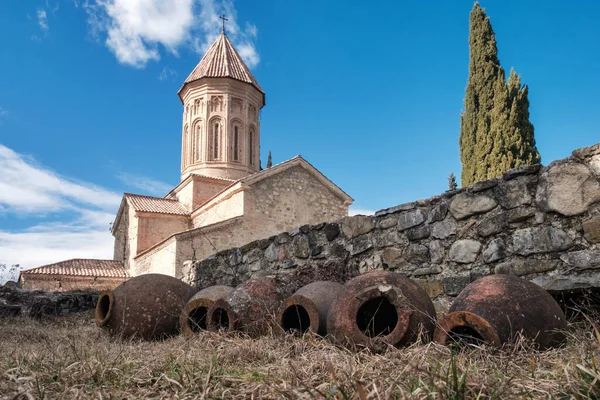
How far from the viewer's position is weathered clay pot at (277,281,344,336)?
3.39m

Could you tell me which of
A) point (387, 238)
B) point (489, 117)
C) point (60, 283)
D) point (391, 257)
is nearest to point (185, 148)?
point (60, 283)

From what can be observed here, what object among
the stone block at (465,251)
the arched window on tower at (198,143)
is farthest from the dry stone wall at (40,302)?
the arched window on tower at (198,143)

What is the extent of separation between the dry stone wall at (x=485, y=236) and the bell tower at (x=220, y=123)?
561 inches

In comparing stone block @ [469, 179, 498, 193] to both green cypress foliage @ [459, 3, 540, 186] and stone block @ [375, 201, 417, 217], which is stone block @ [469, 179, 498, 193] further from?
green cypress foliage @ [459, 3, 540, 186]

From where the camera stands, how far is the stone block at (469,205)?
392 cm

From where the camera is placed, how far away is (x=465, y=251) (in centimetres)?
405

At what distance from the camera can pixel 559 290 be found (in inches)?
131

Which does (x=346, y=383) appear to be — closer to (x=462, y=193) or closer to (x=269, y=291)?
(x=269, y=291)

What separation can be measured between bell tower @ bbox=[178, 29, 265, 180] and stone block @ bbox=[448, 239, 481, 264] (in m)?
15.6

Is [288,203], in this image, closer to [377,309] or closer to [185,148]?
[185,148]

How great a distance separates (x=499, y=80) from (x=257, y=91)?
10012 millimetres

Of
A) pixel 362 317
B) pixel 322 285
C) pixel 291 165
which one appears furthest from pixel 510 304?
pixel 291 165

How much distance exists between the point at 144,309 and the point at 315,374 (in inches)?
117

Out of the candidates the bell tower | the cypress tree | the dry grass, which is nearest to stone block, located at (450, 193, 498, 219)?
the dry grass
